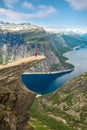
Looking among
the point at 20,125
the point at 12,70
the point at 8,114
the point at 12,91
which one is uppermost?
the point at 12,70

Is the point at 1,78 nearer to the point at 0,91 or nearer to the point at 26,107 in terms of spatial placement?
the point at 0,91

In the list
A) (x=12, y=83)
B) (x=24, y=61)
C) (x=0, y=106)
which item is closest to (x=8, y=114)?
A: (x=0, y=106)

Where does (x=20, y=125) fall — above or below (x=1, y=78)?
below

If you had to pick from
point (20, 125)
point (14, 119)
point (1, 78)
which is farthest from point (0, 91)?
point (20, 125)

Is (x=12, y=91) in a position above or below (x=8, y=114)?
above

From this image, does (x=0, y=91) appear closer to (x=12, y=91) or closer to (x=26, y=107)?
(x=12, y=91)

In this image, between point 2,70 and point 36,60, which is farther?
point 36,60
